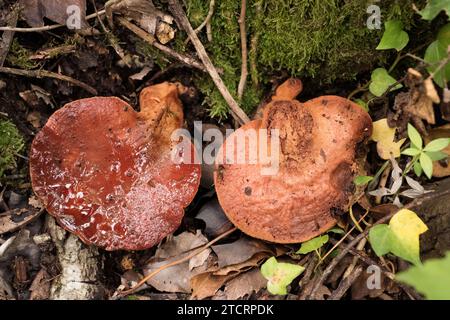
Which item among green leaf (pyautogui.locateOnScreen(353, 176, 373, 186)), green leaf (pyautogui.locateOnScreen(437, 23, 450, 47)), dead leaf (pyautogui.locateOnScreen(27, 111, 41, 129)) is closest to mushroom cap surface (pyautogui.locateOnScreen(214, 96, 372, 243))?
green leaf (pyautogui.locateOnScreen(353, 176, 373, 186))

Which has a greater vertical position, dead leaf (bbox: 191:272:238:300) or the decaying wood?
the decaying wood

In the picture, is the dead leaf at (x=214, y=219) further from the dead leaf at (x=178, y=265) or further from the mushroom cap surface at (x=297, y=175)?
the mushroom cap surface at (x=297, y=175)

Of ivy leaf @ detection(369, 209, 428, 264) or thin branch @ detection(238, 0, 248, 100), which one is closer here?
ivy leaf @ detection(369, 209, 428, 264)

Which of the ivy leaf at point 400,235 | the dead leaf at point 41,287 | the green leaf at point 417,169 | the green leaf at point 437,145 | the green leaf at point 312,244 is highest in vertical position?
the green leaf at point 437,145

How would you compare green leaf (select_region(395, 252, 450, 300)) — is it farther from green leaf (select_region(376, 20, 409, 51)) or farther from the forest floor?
green leaf (select_region(376, 20, 409, 51))

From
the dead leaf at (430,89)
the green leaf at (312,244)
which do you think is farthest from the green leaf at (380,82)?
the green leaf at (312,244)

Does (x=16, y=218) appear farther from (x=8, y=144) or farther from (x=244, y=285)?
(x=244, y=285)

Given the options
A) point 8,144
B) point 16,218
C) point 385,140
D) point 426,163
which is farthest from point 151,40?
point 426,163
